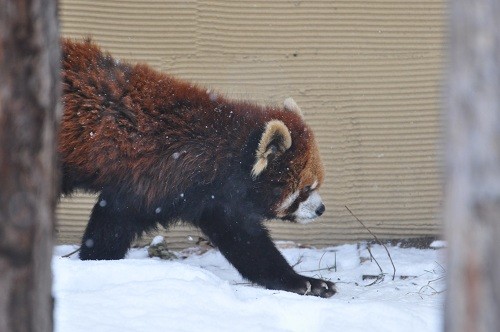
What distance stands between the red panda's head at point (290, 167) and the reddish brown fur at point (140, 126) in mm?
157

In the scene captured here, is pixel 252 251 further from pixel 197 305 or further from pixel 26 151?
pixel 26 151

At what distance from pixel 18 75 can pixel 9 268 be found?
0.41 m

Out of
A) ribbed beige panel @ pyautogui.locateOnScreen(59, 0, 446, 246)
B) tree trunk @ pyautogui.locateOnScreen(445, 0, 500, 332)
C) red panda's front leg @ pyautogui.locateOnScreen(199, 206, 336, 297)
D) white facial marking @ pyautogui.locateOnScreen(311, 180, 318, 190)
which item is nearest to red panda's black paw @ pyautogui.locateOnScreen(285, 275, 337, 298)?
red panda's front leg @ pyautogui.locateOnScreen(199, 206, 336, 297)

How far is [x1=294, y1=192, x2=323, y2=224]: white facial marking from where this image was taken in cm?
→ 482

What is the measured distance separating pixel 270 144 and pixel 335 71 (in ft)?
5.22

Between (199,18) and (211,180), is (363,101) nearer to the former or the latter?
(199,18)

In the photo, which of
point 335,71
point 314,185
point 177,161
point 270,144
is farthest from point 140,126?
point 335,71

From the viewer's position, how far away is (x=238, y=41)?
19.0 feet

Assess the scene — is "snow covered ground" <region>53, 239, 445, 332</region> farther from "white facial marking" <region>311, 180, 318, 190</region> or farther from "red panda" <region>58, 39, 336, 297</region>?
"white facial marking" <region>311, 180, 318, 190</region>

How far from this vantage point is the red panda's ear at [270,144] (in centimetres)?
436

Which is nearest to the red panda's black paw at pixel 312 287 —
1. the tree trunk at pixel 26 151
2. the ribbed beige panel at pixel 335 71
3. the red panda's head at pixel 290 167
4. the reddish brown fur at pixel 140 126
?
the red panda's head at pixel 290 167

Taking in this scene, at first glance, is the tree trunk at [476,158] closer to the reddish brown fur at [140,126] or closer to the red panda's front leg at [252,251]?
the reddish brown fur at [140,126]

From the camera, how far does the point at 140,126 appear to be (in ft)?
13.9

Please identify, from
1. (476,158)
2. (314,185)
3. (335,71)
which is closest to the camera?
(476,158)
